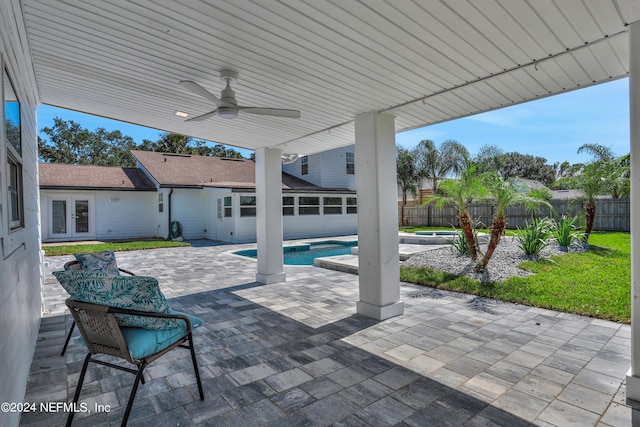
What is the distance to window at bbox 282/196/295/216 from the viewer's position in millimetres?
15141

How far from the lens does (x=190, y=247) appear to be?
12.0 meters

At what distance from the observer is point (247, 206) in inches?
546

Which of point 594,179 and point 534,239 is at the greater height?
point 594,179

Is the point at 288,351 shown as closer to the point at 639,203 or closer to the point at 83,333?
the point at 83,333

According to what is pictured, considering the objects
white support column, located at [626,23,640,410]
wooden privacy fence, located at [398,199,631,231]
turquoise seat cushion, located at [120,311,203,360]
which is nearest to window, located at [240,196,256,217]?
wooden privacy fence, located at [398,199,631,231]

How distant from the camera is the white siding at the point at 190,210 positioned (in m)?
14.6

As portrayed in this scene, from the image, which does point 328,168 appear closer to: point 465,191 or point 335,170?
point 335,170

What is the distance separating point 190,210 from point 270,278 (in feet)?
32.7

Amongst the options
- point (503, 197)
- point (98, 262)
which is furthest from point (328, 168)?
point (98, 262)

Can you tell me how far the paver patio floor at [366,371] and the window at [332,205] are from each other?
1156cm

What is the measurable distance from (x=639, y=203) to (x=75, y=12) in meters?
4.22

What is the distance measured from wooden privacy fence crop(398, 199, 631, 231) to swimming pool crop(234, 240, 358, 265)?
4684mm

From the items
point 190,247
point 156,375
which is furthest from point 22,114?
point 190,247

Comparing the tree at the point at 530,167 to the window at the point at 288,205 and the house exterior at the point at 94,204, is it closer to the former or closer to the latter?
the window at the point at 288,205
